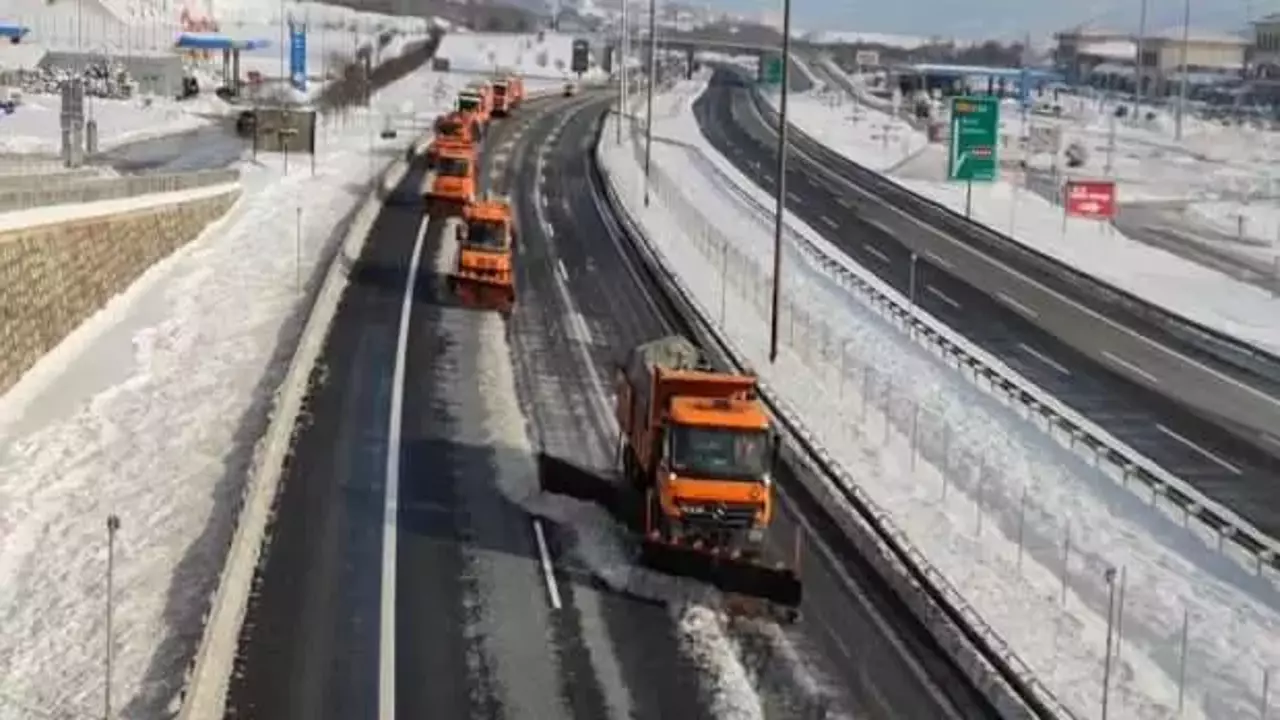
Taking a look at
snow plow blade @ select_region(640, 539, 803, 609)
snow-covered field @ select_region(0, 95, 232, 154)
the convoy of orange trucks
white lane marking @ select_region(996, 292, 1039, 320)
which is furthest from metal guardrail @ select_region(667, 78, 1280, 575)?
snow-covered field @ select_region(0, 95, 232, 154)

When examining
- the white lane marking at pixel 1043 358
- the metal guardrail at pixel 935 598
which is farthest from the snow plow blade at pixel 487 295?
the white lane marking at pixel 1043 358

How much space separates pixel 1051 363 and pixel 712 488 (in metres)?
22.7

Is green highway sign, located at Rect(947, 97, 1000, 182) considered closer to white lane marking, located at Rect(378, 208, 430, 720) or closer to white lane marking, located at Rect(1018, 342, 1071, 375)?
white lane marking, located at Rect(1018, 342, 1071, 375)

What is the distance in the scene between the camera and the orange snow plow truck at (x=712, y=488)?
24047 millimetres

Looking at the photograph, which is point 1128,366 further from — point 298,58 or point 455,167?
point 298,58

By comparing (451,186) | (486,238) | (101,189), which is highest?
(101,189)

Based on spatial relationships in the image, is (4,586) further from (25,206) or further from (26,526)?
(25,206)

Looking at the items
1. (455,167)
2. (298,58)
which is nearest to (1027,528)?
(455,167)

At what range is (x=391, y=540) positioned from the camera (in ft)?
86.2

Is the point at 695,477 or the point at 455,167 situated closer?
the point at 695,477

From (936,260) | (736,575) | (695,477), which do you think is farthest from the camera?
(936,260)

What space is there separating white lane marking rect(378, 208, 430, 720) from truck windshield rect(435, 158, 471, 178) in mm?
18717

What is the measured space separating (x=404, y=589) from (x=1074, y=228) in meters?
59.4

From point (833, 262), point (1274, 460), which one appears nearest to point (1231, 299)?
point (833, 262)
